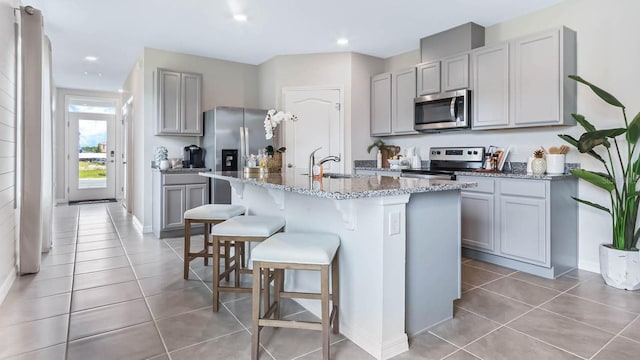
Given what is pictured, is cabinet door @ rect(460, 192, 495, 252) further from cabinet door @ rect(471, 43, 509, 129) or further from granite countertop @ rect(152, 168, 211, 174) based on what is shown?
granite countertop @ rect(152, 168, 211, 174)

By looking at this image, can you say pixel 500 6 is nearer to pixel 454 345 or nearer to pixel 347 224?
pixel 347 224

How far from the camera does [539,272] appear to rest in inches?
129

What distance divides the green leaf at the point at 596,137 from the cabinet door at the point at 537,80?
46 cm

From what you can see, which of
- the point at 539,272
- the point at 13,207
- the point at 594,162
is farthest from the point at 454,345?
the point at 13,207

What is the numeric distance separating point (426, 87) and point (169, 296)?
3.65m

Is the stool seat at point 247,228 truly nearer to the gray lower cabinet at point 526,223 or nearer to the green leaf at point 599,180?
the gray lower cabinet at point 526,223

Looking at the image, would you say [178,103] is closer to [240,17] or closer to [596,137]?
[240,17]

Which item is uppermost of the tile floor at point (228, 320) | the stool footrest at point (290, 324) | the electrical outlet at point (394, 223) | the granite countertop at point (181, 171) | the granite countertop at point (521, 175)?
the granite countertop at point (181, 171)

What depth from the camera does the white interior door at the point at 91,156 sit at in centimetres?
833

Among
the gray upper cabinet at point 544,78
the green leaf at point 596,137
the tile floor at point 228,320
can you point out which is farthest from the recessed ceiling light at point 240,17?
the green leaf at point 596,137

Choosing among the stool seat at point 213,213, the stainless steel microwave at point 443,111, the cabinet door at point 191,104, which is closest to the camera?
the stool seat at point 213,213

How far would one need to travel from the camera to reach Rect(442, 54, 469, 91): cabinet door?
162 inches

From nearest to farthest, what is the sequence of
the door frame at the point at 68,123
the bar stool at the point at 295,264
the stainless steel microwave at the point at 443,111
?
1. the bar stool at the point at 295,264
2. the stainless steel microwave at the point at 443,111
3. the door frame at the point at 68,123

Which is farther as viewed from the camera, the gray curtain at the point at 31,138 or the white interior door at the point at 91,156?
the white interior door at the point at 91,156
